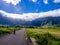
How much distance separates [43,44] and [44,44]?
0.97ft

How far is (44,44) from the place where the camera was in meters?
18.9

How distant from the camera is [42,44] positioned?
19438mm

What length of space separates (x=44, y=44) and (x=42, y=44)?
1.84 feet

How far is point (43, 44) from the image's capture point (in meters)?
19.2

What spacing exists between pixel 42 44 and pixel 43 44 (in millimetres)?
266
